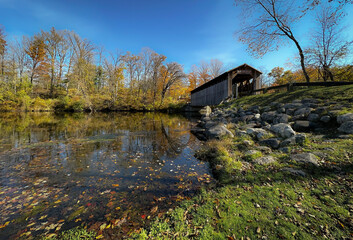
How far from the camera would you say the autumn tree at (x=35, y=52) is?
30.4 metres

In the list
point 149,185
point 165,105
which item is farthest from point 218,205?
point 165,105

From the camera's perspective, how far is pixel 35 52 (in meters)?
30.7

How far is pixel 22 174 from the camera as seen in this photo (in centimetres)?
426

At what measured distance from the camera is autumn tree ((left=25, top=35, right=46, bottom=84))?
30.4 metres

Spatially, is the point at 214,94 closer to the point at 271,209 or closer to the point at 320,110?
the point at 320,110

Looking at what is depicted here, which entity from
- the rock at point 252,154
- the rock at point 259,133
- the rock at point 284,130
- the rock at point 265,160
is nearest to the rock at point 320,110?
the rock at point 284,130

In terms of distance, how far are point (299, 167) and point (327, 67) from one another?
54.8ft

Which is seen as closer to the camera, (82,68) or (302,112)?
(302,112)

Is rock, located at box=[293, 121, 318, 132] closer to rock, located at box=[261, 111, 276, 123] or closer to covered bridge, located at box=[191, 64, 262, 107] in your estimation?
rock, located at box=[261, 111, 276, 123]

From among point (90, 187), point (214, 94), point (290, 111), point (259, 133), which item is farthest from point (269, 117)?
point (214, 94)

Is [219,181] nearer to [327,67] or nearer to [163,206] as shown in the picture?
[163,206]

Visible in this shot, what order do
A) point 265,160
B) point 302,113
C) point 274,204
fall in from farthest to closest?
point 302,113
point 265,160
point 274,204

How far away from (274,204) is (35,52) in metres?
44.0

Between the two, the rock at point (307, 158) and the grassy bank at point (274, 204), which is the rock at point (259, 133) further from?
the rock at point (307, 158)
